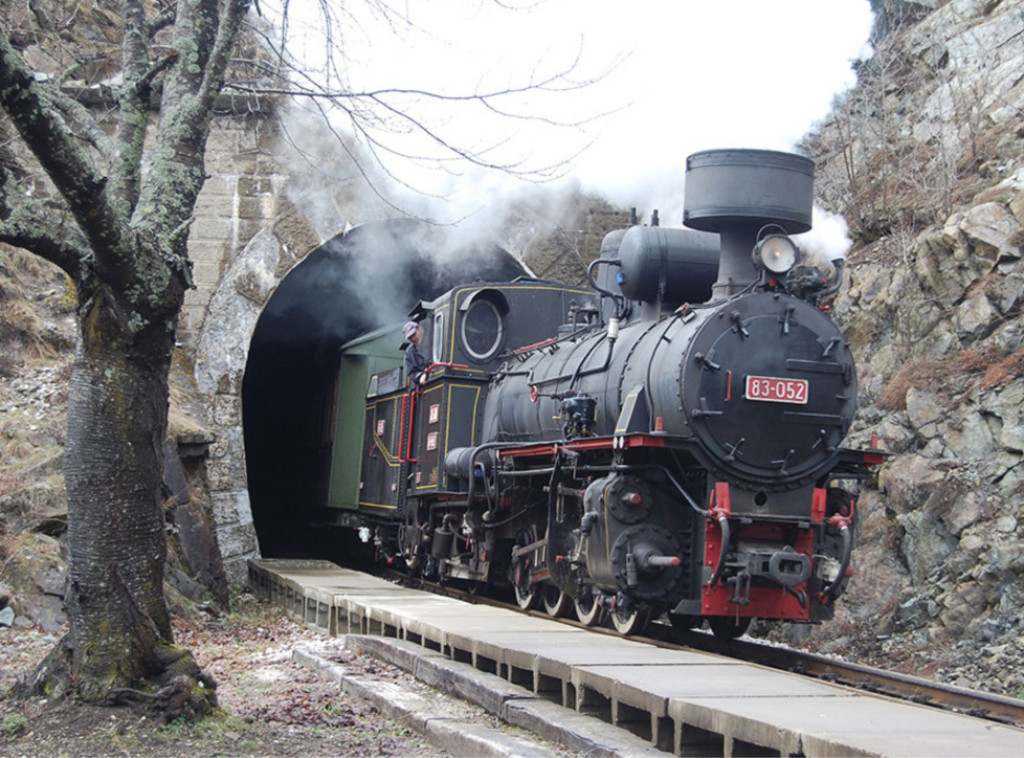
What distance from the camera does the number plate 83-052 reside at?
7719 mm

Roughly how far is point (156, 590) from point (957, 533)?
719 centimetres

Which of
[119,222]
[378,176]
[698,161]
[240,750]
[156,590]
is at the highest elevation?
[378,176]

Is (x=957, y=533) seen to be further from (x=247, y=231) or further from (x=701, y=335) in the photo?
(x=247, y=231)

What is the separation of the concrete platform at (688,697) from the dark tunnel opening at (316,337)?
9.39m

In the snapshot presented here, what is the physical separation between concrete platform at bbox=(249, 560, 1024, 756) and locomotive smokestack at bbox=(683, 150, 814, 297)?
119 inches

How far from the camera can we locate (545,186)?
1620 cm

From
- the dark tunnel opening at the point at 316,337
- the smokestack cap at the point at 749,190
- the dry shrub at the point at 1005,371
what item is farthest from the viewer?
the dark tunnel opening at the point at 316,337

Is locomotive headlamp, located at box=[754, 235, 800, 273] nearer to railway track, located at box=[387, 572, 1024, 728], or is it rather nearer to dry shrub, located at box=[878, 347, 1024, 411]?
railway track, located at box=[387, 572, 1024, 728]

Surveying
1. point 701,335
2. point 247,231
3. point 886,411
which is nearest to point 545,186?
point 247,231

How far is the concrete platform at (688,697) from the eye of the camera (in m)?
3.82

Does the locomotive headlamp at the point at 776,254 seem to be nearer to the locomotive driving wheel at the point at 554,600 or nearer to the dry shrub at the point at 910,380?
the locomotive driving wheel at the point at 554,600

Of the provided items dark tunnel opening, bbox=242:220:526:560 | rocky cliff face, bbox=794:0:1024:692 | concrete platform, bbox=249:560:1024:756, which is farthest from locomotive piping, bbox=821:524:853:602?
dark tunnel opening, bbox=242:220:526:560

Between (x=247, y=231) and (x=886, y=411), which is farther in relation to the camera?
(x=247, y=231)

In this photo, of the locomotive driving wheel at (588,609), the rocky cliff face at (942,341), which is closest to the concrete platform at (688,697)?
the locomotive driving wheel at (588,609)
